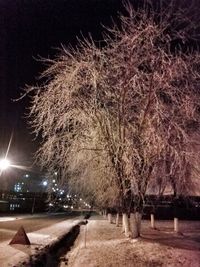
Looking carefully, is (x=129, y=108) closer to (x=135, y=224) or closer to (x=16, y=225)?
(x=135, y=224)

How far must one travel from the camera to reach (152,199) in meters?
26.8

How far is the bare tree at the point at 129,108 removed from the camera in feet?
53.9

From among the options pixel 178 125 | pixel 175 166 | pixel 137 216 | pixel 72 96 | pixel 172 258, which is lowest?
pixel 172 258

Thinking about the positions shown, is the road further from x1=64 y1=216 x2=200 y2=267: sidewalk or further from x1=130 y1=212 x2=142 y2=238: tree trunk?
x1=130 y1=212 x2=142 y2=238: tree trunk

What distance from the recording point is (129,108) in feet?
59.4

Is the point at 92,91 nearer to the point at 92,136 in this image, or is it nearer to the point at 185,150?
the point at 92,136

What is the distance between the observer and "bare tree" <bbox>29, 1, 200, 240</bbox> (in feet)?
53.9

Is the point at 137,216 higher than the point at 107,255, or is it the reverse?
the point at 137,216

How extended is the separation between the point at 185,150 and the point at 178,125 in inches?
44.1

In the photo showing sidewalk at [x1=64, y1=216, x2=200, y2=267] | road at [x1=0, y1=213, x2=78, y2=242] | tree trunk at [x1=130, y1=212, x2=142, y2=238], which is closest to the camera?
sidewalk at [x1=64, y1=216, x2=200, y2=267]

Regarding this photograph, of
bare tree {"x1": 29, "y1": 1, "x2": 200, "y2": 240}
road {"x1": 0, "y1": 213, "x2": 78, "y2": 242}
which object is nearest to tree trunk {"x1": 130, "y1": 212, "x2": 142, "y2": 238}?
bare tree {"x1": 29, "y1": 1, "x2": 200, "y2": 240}

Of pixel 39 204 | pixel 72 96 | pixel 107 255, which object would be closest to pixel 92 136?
pixel 72 96

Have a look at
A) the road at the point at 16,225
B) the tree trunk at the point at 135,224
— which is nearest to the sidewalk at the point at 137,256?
the tree trunk at the point at 135,224

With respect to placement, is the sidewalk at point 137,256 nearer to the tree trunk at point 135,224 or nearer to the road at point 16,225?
the tree trunk at point 135,224
